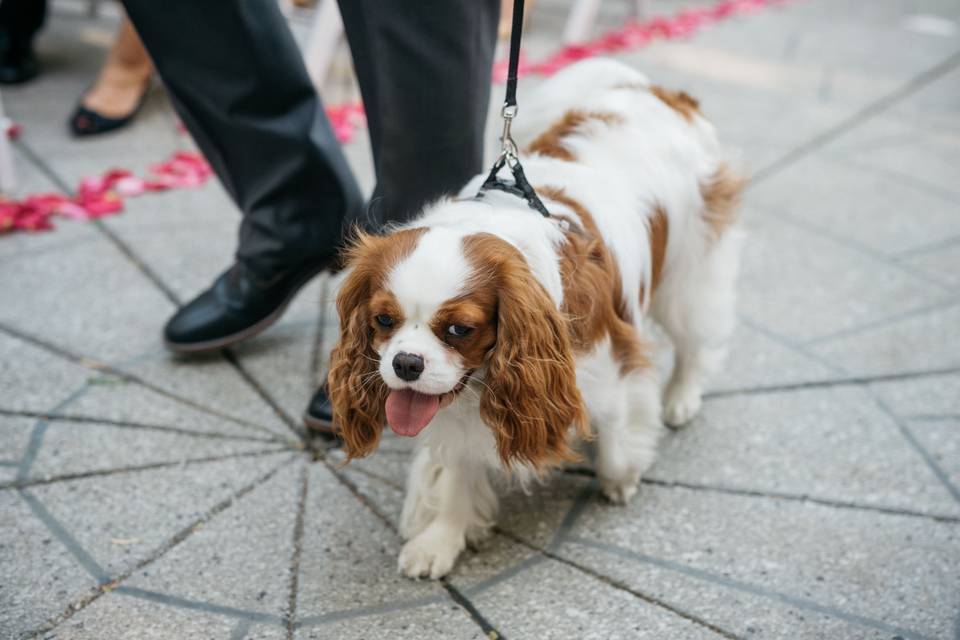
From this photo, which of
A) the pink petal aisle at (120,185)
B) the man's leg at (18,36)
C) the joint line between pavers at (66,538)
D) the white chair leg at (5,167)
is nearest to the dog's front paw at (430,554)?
the joint line between pavers at (66,538)

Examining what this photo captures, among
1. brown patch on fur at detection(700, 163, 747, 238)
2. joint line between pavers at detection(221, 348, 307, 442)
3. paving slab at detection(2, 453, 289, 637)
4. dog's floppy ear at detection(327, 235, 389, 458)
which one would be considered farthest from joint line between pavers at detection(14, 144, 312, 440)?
brown patch on fur at detection(700, 163, 747, 238)

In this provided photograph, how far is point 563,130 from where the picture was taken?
2.29 m

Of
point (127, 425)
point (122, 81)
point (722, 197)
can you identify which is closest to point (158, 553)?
point (127, 425)

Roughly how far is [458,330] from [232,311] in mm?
1231

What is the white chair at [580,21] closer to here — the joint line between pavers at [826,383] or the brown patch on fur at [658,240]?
the joint line between pavers at [826,383]

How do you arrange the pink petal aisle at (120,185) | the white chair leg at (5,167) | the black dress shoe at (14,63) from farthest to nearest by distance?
the black dress shoe at (14,63), the white chair leg at (5,167), the pink petal aisle at (120,185)

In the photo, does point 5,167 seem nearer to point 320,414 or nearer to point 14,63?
point 14,63

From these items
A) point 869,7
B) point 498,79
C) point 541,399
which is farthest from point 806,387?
point 869,7

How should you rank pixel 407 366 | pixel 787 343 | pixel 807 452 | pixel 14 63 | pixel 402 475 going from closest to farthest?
1. pixel 407 366
2. pixel 402 475
3. pixel 807 452
4. pixel 787 343
5. pixel 14 63

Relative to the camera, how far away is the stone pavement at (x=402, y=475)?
196 cm

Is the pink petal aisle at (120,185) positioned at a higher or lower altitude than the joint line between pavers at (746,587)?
lower

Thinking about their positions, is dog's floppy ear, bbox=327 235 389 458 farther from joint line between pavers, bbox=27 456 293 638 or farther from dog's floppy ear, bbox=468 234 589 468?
joint line between pavers, bbox=27 456 293 638

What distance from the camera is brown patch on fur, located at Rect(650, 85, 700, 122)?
239 cm

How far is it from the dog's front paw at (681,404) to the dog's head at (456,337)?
0.79 metres
